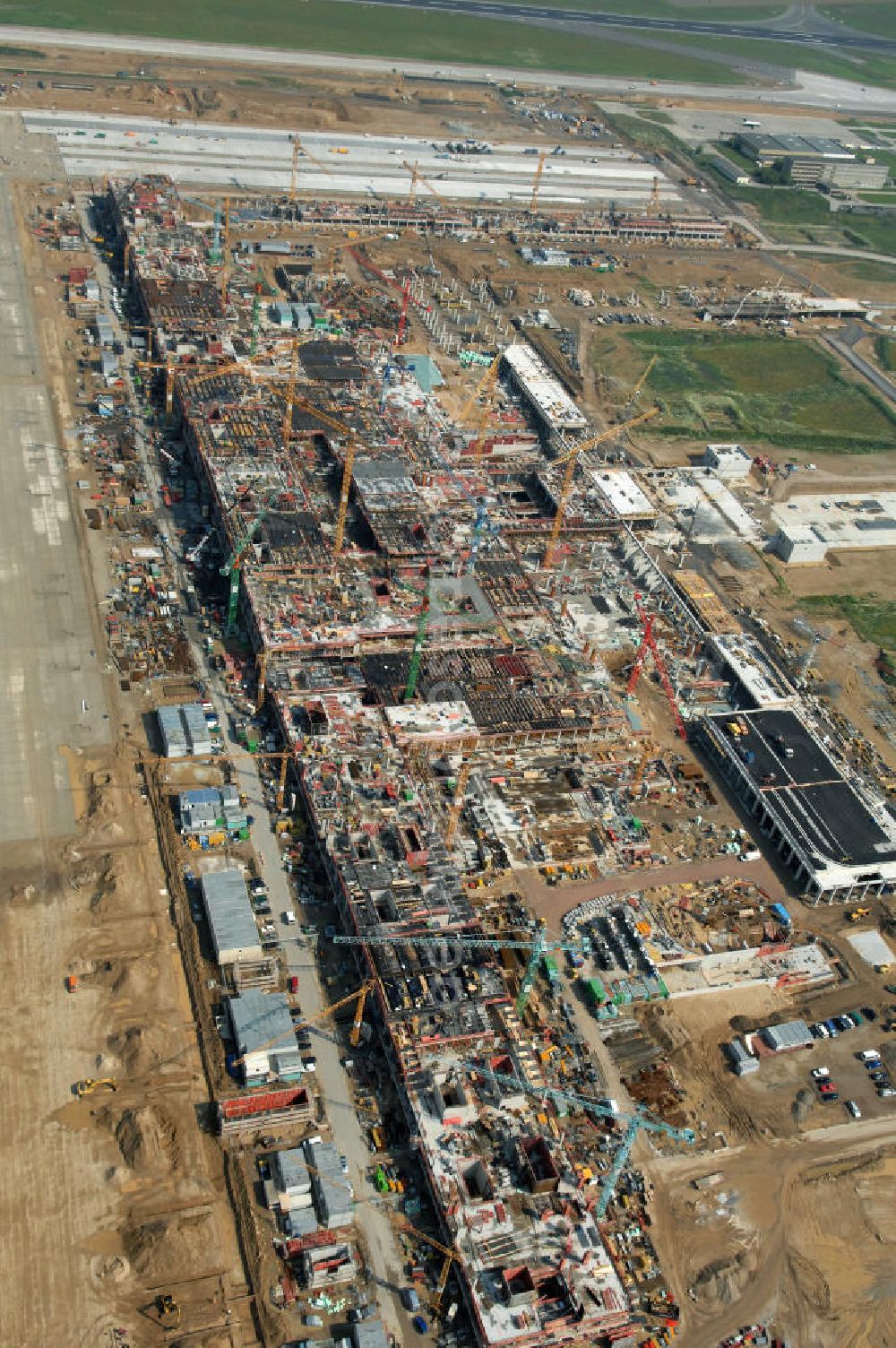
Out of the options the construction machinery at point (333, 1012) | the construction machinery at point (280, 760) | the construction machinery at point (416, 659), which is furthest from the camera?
the construction machinery at point (416, 659)

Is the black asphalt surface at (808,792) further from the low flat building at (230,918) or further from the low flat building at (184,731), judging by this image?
the low flat building at (184,731)

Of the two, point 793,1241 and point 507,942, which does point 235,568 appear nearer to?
point 507,942

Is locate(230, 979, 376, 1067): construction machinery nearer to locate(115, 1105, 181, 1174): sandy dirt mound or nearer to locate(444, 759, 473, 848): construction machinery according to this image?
locate(115, 1105, 181, 1174): sandy dirt mound

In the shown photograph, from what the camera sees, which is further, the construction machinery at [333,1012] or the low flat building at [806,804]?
the low flat building at [806,804]

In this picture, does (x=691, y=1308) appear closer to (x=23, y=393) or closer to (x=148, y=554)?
(x=148, y=554)

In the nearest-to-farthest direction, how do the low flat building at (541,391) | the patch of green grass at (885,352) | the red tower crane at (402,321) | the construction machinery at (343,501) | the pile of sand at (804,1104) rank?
the pile of sand at (804,1104) → the construction machinery at (343,501) → the low flat building at (541,391) → the red tower crane at (402,321) → the patch of green grass at (885,352)

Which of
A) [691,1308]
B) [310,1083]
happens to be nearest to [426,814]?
[310,1083]

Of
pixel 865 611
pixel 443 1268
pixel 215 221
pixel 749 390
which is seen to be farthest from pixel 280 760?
pixel 215 221

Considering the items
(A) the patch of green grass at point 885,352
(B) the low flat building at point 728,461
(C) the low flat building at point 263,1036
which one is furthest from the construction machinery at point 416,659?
(A) the patch of green grass at point 885,352
